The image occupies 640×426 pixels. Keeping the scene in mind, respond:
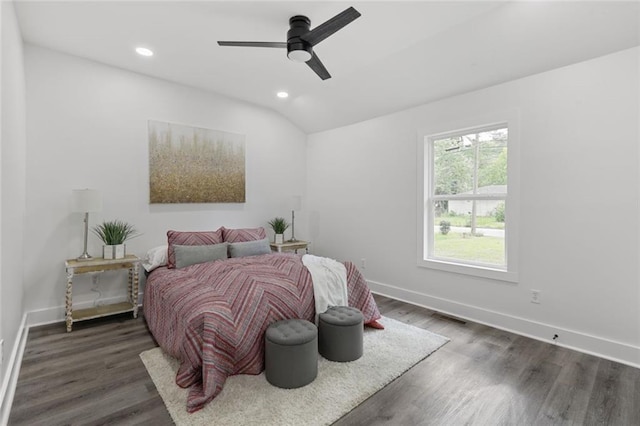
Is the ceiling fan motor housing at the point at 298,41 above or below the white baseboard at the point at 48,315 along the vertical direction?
above

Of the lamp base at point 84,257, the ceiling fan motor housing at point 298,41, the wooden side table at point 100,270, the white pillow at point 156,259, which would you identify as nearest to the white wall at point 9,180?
the wooden side table at point 100,270

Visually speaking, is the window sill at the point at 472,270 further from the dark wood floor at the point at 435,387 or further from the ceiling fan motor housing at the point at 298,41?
the ceiling fan motor housing at the point at 298,41

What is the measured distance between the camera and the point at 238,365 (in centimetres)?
225

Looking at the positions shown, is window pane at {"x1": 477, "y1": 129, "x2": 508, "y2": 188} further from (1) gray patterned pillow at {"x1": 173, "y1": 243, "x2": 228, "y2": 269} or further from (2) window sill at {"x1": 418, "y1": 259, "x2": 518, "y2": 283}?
(1) gray patterned pillow at {"x1": 173, "y1": 243, "x2": 228, "y2": 269}

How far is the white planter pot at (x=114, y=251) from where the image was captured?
3.32m

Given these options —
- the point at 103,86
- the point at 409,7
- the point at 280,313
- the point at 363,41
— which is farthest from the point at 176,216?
the point at 409,7

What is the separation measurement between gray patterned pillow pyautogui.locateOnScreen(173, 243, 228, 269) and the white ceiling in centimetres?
215

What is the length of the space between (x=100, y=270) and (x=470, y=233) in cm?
417

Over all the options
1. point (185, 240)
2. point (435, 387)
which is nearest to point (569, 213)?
point (435, 387)

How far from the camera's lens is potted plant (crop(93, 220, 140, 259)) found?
3326 millimetres

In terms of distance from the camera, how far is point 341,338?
8.11 ft

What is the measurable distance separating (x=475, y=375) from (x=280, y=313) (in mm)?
1599

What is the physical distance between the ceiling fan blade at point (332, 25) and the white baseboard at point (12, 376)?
3.07 metres

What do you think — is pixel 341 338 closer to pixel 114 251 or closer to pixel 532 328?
pixel 532 328
